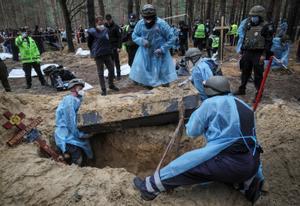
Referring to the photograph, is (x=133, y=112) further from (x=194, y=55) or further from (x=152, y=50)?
(x=152, y=50)

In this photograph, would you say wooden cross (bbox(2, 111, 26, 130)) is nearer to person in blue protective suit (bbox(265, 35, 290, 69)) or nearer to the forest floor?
the forest floor

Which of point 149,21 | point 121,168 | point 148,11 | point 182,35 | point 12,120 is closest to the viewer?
point 121,168

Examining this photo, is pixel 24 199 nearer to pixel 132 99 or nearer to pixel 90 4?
pixel 132 99

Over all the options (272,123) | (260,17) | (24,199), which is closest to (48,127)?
(24,199)

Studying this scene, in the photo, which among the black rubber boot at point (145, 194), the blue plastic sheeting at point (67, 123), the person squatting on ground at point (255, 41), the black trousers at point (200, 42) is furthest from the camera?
the black trousers at point (200, 42)

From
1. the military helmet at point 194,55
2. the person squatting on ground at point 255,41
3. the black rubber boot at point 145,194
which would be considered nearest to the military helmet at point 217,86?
the black rubber boot at point 145,194

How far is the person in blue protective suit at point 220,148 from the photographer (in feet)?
8.89

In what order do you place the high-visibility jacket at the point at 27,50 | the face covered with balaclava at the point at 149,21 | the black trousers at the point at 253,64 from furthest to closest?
the high-visibility jacket at the point at 27,50 → the black trousers at the point at 253,64 → the face covered with balaclava at the point at 149,21

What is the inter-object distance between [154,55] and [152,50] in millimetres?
116

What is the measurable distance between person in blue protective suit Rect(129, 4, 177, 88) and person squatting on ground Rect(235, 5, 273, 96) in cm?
166

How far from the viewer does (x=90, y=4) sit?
13.5 metres

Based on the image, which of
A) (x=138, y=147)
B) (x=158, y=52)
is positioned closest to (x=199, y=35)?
(x=158, y=52)

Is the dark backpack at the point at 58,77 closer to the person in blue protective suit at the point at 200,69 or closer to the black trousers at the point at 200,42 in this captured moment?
the person in blue protective suit at the point at 200,69

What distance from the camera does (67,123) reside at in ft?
14.0
